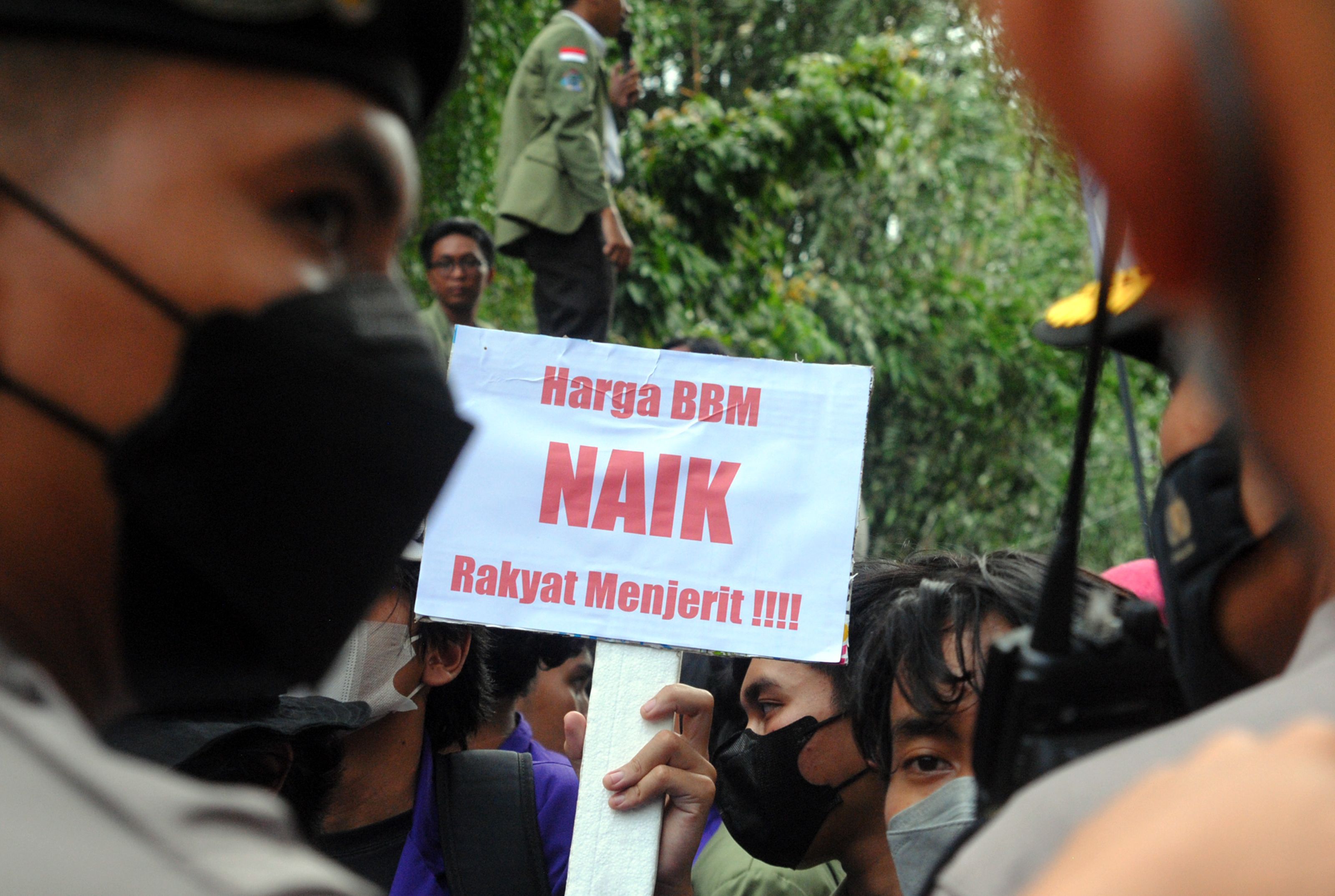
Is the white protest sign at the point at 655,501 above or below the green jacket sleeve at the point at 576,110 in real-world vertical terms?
above

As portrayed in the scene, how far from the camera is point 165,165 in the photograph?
3.03ft

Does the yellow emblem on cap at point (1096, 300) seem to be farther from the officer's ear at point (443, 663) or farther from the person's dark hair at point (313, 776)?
the officer's ear at point (443, 663)

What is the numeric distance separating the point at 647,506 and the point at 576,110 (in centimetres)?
355

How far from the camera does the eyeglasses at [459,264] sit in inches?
247

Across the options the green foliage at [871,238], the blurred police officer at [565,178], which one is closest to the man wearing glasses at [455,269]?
the blurred police officer at [565,178]

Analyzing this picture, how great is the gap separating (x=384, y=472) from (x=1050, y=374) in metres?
10.7

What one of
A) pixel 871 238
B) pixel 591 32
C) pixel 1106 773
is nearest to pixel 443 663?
pixel 1106 773

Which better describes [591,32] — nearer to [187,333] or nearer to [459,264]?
[459,264]

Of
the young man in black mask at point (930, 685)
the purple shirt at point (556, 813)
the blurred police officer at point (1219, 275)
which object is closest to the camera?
the blurred police officer at point (1219, 275)

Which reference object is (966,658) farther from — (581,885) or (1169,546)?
(1169,546)

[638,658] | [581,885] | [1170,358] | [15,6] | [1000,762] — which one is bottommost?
[581,885]

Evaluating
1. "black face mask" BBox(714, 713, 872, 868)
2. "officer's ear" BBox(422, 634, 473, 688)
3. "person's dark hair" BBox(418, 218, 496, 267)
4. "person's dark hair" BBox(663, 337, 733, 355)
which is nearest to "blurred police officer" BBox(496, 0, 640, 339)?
"person's dark hair" BBox(418, 218, 496, 267)

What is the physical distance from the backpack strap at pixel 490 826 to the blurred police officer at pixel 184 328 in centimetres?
200

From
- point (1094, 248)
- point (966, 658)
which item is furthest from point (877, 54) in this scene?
point (1094, 248)
